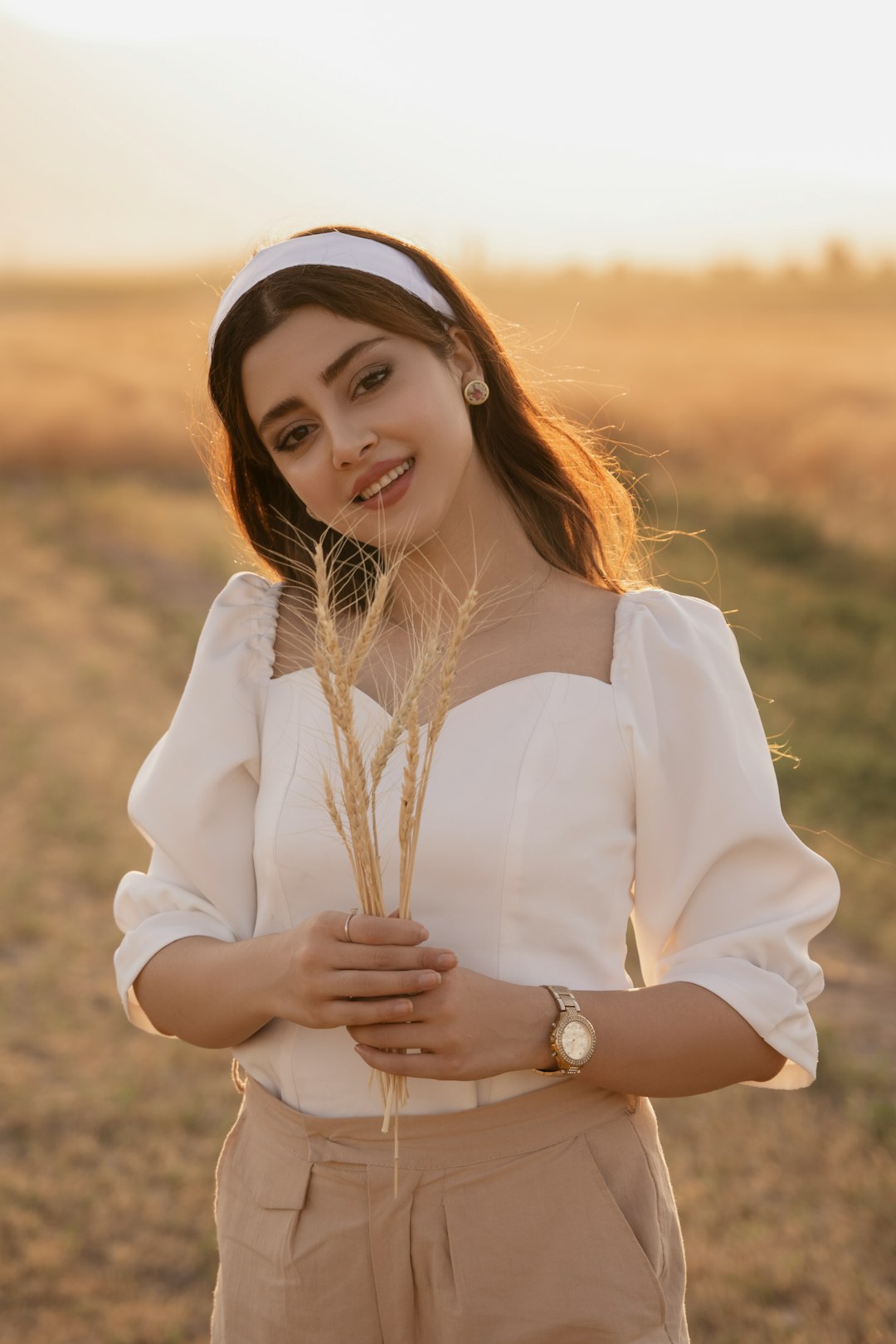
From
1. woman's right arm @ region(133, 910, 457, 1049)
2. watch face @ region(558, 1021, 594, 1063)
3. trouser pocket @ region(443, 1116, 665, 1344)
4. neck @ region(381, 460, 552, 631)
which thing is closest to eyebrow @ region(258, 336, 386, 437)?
neck @ region(381, 460, 552, 631)

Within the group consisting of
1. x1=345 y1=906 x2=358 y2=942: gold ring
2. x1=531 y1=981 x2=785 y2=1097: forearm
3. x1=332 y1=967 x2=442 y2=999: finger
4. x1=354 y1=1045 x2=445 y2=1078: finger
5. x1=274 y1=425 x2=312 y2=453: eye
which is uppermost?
x1=274 y1=425 x2=312 y2=453: eye

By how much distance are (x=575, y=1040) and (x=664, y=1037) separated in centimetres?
13

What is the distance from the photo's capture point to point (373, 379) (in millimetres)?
1879

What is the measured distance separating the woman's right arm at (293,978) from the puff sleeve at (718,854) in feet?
1.27

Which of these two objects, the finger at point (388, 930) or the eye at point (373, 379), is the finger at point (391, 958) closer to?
the finger at point (388, 930)

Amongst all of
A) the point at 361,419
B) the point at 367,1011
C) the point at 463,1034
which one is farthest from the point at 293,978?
the point at 361,419

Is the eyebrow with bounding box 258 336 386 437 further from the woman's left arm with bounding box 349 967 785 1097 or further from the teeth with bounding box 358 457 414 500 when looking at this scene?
the woman's left arm with bounding box 349 967 785 1097

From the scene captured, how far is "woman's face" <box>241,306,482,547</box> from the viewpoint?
1.85 metres

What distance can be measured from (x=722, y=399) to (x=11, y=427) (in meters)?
8.81

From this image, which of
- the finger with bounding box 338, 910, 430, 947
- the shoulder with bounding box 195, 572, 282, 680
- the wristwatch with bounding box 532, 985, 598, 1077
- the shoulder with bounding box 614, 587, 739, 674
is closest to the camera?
the finger with bounding box 338, 910, 430, 947

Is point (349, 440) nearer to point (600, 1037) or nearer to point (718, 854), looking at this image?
point (718, 854)

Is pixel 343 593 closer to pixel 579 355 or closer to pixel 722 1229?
pixel 722 1229

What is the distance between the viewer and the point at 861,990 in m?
4.85

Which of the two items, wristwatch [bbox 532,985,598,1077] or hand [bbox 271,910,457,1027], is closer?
hand [bbox 271,910,457,1027]
